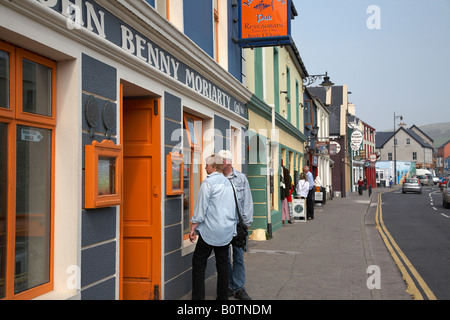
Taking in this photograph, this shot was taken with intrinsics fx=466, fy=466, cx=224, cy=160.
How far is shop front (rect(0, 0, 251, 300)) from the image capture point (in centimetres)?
357

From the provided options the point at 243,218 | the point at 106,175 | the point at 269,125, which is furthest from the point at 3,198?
the point at 269,125

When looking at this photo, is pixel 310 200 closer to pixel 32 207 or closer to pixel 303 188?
pixel 303 188

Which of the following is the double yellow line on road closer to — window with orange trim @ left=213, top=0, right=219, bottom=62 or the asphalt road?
the asphalt road

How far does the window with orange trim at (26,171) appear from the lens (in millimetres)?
3453

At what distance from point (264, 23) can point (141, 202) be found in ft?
19.3

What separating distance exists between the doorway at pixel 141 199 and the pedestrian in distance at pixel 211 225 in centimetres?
54

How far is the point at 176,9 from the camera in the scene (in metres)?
6.74

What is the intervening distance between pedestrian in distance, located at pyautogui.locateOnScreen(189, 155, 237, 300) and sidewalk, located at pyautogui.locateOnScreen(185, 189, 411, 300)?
106 centimetres

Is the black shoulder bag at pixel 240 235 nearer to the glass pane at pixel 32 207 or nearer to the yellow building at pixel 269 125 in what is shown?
the glass pane at pixel 32 207

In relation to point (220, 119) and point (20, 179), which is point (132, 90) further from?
point (220, 119)

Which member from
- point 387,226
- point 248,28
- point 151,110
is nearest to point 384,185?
point 387,226

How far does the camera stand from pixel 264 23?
10227mm

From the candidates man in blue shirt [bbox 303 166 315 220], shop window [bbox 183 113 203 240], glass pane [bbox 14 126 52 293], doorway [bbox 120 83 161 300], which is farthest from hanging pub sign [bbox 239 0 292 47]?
man in blue shirt [bbox 303 166 315 220]
